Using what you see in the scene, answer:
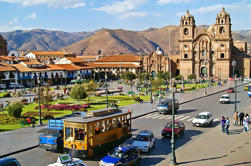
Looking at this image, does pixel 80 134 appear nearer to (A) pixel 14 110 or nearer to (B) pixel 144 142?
(B) pixel 144 142

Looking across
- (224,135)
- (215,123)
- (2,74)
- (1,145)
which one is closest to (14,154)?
(1,145)

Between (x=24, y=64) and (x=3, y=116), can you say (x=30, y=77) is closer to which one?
(x=24, y=64)

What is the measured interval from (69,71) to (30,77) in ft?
42.0

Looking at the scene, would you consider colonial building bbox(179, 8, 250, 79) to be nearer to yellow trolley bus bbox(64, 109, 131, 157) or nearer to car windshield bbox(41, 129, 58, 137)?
yellow trolley bus bbox(64, 109, 131, 157)

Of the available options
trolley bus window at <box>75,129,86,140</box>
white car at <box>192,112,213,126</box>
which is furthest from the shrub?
white car at <box>192,112,213,126</box>

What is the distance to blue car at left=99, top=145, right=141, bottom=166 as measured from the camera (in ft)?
50.2

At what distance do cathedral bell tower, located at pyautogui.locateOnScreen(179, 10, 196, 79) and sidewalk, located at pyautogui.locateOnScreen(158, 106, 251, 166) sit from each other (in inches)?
2790

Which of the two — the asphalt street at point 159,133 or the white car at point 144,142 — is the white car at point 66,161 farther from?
the white car at point 144,142

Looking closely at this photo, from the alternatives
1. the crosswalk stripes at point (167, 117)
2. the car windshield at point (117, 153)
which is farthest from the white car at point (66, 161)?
the crosswalk stripes at point (167, 117)

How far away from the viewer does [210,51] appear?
300 feet

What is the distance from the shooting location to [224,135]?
23.0 metres

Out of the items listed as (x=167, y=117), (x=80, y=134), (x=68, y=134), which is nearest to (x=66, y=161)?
(x=80, y=134)

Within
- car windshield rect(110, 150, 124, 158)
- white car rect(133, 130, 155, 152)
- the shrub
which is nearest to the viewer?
car windshield rect(110, 150, 124, 158)

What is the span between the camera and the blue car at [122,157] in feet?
50.2
